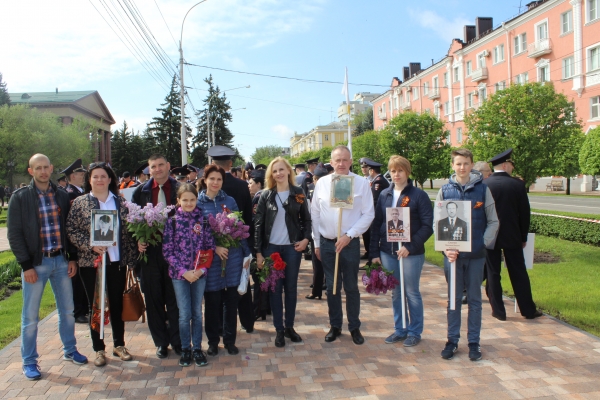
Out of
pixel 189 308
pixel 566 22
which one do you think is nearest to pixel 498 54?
pixel 566 22

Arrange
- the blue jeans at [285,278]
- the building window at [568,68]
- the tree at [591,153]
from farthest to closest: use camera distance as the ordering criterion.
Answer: the building window at [568,68] < the tree at [591,153] < the blue jeans at [285,278]

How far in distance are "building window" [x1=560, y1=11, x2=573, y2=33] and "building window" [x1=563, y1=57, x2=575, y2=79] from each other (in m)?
2.01

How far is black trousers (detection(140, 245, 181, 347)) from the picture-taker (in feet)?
15.5

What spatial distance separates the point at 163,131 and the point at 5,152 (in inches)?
703

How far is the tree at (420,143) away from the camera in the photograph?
1157 inches

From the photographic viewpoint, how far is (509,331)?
17.5ft

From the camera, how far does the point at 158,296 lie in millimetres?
4777

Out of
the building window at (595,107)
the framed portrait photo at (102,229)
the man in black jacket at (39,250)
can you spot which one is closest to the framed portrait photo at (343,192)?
the framed portrait photo at (102,229)

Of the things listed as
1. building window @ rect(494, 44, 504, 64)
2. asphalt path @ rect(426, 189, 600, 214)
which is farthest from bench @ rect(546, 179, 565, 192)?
building window @ rect(494, 44, 504, 64)

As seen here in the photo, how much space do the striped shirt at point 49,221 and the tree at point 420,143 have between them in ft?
85.9

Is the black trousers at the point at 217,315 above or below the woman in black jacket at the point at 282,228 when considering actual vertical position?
below

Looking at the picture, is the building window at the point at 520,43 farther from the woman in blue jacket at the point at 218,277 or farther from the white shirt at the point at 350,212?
the woman in blue jacket at the point at 218,277

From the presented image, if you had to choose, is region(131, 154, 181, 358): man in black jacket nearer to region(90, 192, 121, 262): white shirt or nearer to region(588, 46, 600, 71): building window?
region(90, 192, 121, 262): white shirt

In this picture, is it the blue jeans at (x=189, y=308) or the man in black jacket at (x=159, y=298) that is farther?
the man in black jacket at (x=159, y=298)
